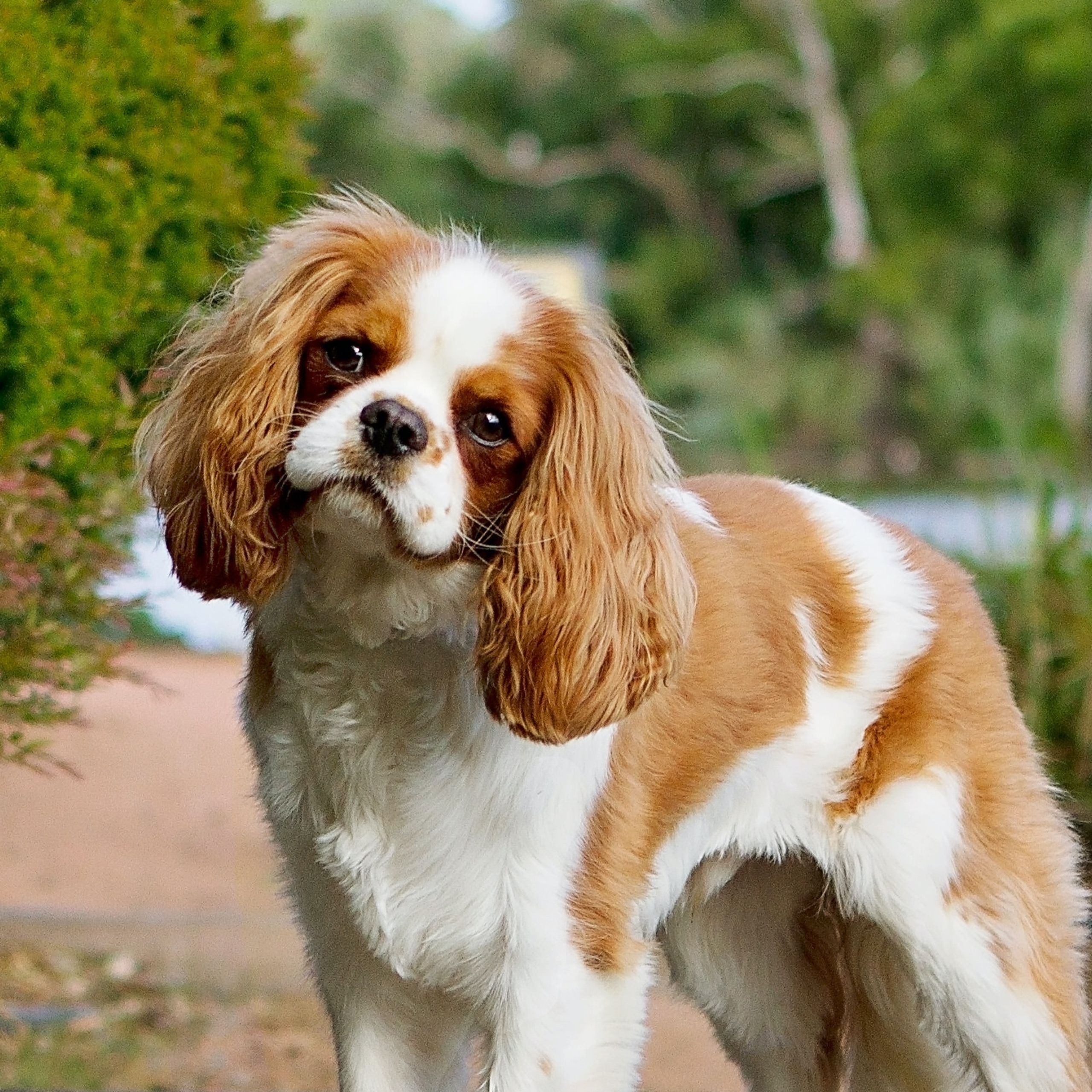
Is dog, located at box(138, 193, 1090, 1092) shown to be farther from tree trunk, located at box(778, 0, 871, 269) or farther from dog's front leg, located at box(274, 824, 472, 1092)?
tree trunk, located at box(778, 0, 871, 269)

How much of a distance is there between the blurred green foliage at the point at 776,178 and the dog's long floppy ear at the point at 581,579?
14.0 metres

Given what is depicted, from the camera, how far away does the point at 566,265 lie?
56.5ft

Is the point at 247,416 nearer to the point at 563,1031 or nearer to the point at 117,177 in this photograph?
the point at 563,1031

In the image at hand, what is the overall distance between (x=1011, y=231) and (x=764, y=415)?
6404mm

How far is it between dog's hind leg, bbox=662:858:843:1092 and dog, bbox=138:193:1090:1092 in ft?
0.74

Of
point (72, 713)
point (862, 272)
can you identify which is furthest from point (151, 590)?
point (862, 272)

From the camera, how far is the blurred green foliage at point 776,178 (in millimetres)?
18797

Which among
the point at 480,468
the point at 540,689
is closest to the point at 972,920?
the point at 540,689

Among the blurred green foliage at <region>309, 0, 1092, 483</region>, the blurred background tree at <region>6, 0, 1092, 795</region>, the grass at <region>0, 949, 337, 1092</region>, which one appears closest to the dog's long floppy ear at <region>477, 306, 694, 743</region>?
the grass at <region>0, 949, 337, 1092</region>

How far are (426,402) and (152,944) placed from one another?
159 inches

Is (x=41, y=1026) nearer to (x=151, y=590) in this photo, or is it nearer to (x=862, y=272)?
(x=151, y=590)

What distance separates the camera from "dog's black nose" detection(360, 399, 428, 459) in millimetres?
2162

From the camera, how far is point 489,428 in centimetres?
236

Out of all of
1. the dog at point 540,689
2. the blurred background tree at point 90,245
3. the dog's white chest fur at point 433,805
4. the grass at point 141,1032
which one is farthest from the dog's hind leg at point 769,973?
the grass at point 141,1032
